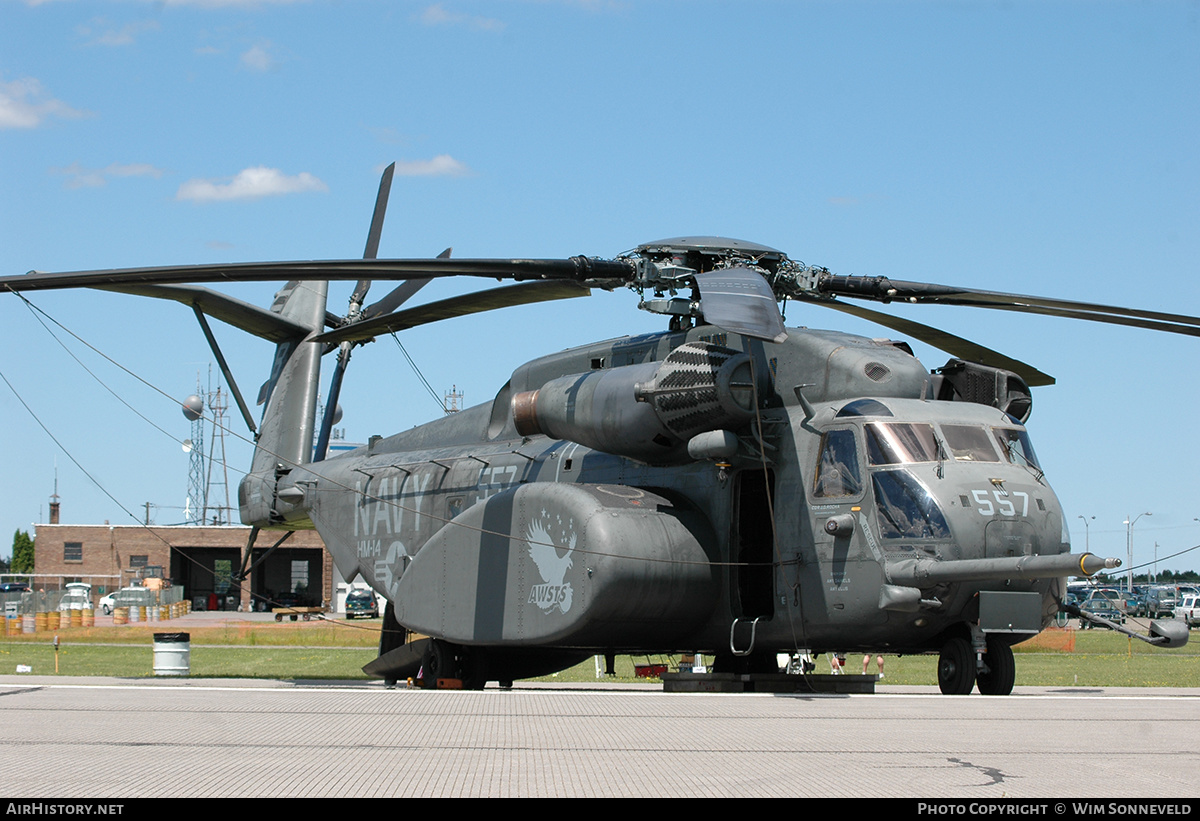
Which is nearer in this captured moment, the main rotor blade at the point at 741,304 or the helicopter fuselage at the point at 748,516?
the main rotor blade at the point at 741,304

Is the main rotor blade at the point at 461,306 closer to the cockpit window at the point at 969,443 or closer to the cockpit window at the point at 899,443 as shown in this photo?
the cockpit window at the point at 899,443

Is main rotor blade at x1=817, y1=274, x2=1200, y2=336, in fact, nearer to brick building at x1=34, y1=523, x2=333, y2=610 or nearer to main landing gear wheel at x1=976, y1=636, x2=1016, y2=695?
main landing gear wheel at x1=976, y1=636, x2=1016, y2=695

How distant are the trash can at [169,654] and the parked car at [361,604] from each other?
41.3 metres

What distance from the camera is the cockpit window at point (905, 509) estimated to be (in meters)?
12.2

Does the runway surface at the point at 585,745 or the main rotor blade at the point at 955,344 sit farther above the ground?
the main rotor blade at the point at 955,344

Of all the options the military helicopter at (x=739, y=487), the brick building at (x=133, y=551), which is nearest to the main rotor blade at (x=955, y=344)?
the military helicopter at (x=739, y=487)

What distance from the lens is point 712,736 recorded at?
897cm

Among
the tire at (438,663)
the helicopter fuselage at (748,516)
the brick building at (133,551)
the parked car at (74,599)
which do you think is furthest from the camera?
the brick building at (133,551)

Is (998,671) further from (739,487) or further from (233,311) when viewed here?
(233,311)

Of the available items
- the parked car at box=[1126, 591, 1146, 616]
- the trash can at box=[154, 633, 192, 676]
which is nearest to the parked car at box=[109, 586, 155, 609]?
the trash can at box=[154, 633, 192, 676]
